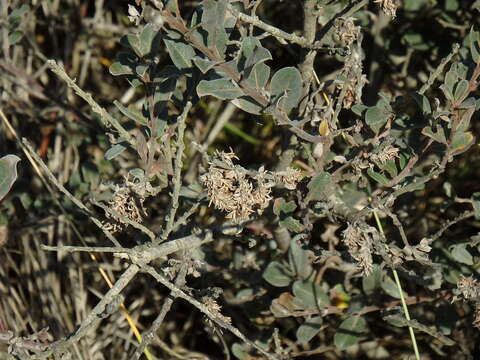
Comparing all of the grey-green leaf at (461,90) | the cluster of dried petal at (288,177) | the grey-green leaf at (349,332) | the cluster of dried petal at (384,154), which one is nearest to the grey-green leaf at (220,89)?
the cluster of dried petal at (288,177)

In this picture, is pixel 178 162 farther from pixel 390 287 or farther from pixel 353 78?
pixel 390 287

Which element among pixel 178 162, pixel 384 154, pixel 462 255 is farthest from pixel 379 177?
pixel 178 162

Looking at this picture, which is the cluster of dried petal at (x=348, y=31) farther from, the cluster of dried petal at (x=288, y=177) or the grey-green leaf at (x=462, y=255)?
the grey-green leaf at (x=462, y=255)

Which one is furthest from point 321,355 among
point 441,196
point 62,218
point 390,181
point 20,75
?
point 20,75

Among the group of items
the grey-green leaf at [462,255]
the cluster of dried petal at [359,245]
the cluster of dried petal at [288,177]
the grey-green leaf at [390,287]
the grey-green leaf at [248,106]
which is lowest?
the grey-green leaf at [390,287]

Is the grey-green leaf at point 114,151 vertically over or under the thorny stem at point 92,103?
under

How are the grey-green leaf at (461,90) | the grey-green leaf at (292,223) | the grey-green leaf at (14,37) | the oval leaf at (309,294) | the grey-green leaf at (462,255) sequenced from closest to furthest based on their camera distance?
1. the grey-green leaf at (461,90)
2. the grey-green leaf at (292,223)
3. the grey-green leaf at (462,255)
4. the oval leaf at (309,294)
5. the grey-green leaf at (14,37)
